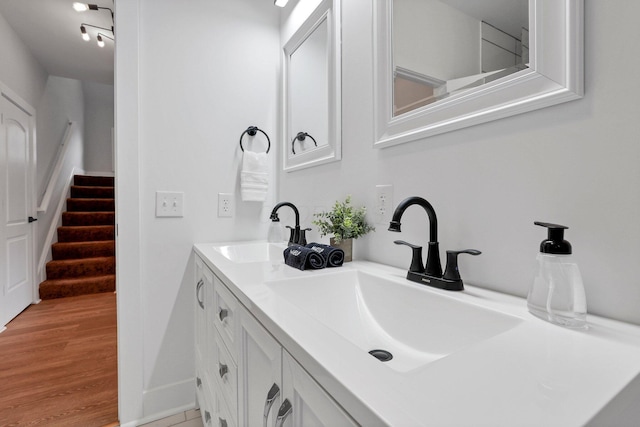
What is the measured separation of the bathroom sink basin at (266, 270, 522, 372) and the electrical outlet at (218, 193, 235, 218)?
3.34 feet

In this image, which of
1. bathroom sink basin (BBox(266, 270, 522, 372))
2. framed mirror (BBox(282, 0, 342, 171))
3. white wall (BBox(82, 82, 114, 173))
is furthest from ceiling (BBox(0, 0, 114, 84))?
bathroom sink basin (BBox(266, 270, 522, 372))

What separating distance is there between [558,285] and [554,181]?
0.76 feet

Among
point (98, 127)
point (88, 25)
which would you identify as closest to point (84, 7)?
point (88, 25)

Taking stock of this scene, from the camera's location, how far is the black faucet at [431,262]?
0.76m

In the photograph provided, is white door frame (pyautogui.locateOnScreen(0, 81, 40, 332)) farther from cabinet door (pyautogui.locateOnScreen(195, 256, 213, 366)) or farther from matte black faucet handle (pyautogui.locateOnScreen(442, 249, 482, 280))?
matte black faucet handle (pyautogui.locateOnScreen(442, 249, 482, 280))

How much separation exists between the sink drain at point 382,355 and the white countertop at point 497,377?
0.90 feet

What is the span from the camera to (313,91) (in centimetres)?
155

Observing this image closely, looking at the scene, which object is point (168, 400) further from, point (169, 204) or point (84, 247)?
point (84, 247)

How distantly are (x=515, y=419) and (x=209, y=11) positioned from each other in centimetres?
209

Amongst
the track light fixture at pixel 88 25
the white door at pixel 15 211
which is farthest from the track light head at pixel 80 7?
the white door at pixel 15 211

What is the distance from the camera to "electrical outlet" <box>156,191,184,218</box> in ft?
5.12

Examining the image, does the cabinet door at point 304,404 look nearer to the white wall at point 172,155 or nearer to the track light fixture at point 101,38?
the white wall at point 172,155

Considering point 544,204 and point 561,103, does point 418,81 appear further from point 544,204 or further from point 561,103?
point 544,204

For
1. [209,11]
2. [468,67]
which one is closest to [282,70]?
[209,11]
